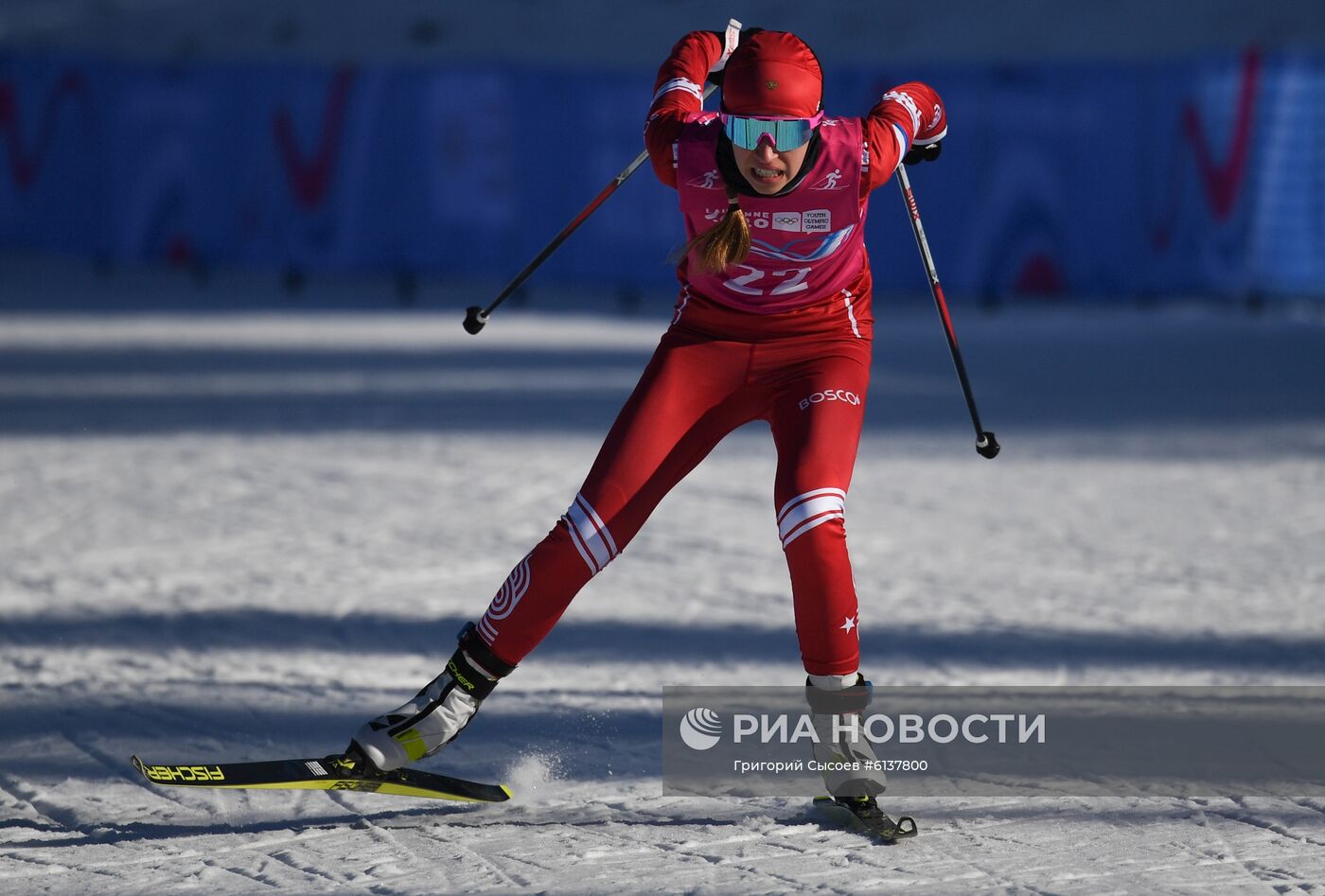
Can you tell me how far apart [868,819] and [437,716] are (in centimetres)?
101

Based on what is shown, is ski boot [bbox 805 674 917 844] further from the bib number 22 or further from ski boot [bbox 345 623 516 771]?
the bib number 22

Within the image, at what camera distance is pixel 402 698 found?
4.92m

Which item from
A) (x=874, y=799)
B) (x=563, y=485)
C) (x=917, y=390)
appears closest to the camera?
(x=874, y=799)

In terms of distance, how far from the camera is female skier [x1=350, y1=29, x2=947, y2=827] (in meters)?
3.70

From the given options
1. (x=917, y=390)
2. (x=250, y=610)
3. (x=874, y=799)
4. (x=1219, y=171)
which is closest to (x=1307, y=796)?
(x=874, y=799)

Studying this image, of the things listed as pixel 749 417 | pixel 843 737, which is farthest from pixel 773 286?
pixel 843 737

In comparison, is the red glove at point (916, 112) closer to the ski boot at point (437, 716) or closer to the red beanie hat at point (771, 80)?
the red beanie hat at point (771, 80)

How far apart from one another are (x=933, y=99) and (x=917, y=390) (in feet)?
24.1

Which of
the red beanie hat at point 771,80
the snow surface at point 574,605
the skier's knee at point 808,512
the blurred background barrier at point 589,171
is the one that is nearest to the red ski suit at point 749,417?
the skier's knee at point 808,512

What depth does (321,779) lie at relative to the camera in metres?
3.87

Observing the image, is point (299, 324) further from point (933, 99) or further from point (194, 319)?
point (933, 99)

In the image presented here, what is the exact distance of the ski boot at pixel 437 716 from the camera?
3865 millimetres

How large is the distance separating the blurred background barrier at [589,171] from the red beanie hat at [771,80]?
Answer: 11.4 meters

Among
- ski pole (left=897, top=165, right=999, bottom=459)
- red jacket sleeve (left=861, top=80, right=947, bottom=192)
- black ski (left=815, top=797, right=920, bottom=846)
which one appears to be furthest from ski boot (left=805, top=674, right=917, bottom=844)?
red jacket sleeve (left=861, top=80, right=947, bottom=192)
